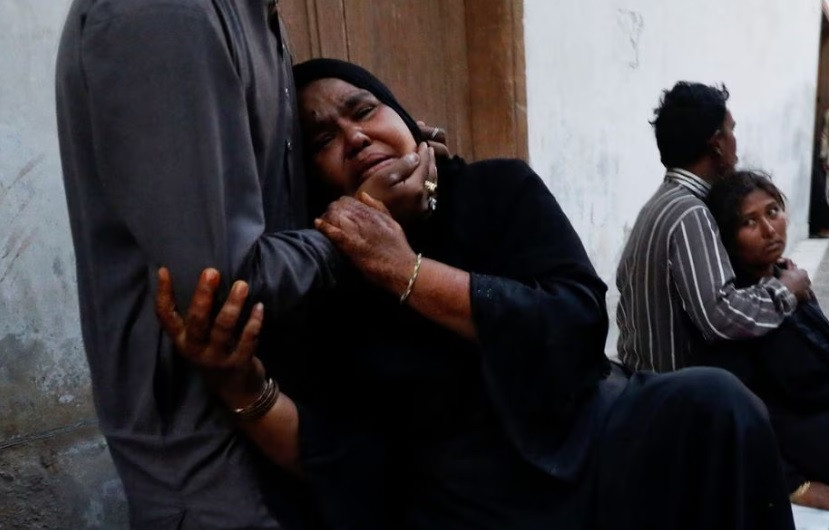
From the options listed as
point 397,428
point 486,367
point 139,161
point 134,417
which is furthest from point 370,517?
point 139,161

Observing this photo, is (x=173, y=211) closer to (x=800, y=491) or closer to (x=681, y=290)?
(x=681, y=290)

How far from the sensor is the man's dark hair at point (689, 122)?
9.36 ft

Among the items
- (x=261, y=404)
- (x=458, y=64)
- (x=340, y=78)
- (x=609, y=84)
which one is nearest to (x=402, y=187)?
(x=340, y=78)

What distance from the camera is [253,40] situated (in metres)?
1.26

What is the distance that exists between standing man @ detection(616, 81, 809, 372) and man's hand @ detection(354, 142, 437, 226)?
141 centimetres

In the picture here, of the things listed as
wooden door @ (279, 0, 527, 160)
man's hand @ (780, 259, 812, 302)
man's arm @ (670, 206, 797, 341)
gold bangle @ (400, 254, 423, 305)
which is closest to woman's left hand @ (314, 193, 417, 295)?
gold bangle @ (400, 254, 423, 305)

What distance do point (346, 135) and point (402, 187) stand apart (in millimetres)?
196

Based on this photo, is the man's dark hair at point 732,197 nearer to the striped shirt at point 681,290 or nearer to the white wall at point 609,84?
the striped shirt at point 681,290

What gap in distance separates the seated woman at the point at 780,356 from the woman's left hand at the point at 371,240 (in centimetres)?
167

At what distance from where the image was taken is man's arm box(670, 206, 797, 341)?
8.27 ft

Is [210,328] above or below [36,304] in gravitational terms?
above

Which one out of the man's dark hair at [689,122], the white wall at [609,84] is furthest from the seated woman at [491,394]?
the white wall at [609,84]

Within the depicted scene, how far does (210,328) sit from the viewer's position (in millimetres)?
1104

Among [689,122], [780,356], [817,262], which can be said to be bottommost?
[817,262]
